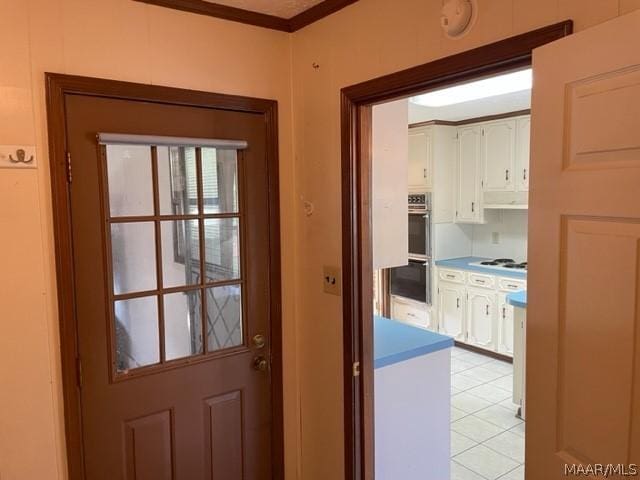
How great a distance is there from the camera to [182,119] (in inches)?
74.7

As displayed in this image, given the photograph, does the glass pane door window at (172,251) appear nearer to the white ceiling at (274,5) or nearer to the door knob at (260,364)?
the door knob at (260,364)

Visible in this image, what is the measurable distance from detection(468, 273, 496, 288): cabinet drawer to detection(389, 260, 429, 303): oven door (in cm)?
53

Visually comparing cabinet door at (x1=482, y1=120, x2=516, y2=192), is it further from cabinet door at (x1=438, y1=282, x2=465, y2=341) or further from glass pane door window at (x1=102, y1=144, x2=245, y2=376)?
glass pane door window at (x1=102, y1=144, x2=245, y2=376)

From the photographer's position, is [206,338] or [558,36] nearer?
[558,36]

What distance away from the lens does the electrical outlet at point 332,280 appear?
6.61 ft

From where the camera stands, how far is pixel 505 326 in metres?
4.58

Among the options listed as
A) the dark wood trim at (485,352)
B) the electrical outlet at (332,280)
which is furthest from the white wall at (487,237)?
the electrical outlet at (332,280)

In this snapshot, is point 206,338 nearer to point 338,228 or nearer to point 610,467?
point 338,228

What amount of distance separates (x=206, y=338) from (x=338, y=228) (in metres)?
0.73

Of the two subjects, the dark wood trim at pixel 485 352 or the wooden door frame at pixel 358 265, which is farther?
the dark wood trim at pixel 485 352

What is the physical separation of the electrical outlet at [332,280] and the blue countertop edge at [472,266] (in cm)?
284

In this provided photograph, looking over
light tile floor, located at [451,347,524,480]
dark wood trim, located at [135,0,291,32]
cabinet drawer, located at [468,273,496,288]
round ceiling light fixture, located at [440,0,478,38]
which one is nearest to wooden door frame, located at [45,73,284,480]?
dark wood trim, located at [135,0,291,32]

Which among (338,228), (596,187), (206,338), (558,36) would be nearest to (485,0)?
(558,36)

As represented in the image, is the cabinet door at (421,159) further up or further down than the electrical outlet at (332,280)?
further up
